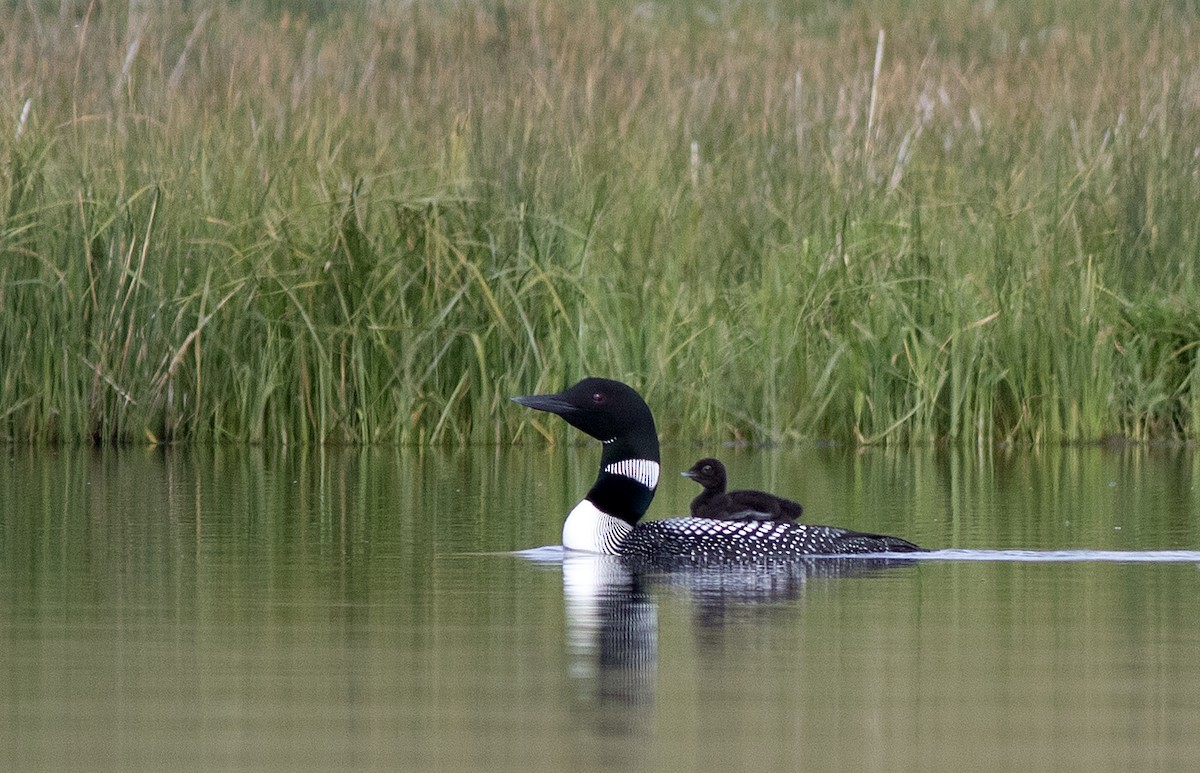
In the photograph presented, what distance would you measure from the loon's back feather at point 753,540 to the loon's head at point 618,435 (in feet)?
1.23

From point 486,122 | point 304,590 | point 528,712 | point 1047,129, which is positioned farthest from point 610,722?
point 1047,129

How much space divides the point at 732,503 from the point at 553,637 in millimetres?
2330

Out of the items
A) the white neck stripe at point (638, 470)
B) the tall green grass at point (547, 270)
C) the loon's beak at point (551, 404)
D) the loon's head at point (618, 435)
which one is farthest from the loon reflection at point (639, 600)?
the tall green grass at point (547, 270)

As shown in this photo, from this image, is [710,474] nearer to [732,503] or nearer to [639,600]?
[732,503]

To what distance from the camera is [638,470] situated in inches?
285

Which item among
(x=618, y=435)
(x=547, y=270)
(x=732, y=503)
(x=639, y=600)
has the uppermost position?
(x=547, y=270)

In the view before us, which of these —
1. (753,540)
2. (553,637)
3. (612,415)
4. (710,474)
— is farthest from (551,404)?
(553,637)

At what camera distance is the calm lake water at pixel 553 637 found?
3.58 meters

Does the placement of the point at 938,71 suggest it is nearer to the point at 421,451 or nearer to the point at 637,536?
the point at 421,451

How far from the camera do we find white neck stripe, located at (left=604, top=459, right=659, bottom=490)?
23.7 ft

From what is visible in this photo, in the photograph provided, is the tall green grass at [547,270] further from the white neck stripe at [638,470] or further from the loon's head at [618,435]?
the white neck stripe at [638,470]

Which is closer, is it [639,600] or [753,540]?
[639,600]

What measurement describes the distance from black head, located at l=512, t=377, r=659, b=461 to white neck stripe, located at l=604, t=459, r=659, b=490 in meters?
0.02

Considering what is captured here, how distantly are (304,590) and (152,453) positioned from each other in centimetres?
472
